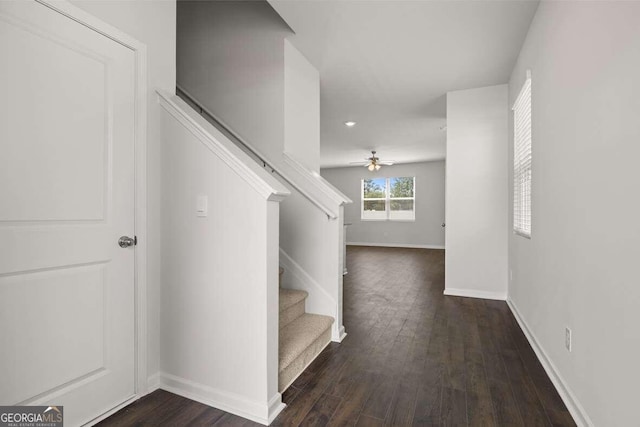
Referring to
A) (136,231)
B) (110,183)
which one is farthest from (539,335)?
(110,183)

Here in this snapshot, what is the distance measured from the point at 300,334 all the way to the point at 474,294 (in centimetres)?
262

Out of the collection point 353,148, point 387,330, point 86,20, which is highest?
point 353,148

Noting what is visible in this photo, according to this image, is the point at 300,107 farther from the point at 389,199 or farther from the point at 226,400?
the point at 389,199

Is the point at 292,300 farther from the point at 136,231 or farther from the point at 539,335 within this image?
the point at 539,335

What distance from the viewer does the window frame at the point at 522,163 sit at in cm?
279

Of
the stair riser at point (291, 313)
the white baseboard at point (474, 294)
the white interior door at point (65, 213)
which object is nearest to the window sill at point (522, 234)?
the white baseboard at point (474, 294)

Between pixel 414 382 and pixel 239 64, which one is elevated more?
pixel 239 64

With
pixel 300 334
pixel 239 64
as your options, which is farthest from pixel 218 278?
pixel 239 64

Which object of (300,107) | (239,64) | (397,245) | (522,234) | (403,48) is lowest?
(397,245)

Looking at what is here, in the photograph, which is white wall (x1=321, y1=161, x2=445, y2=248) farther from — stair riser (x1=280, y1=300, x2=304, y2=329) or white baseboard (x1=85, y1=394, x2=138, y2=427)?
white baseboard (x1=85, y1=394, x2=138, y2=427)

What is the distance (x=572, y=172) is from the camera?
1.76m

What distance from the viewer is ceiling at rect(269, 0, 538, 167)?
8.24 ft

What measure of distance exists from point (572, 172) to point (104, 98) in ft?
8.08

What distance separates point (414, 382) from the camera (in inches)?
79.3
